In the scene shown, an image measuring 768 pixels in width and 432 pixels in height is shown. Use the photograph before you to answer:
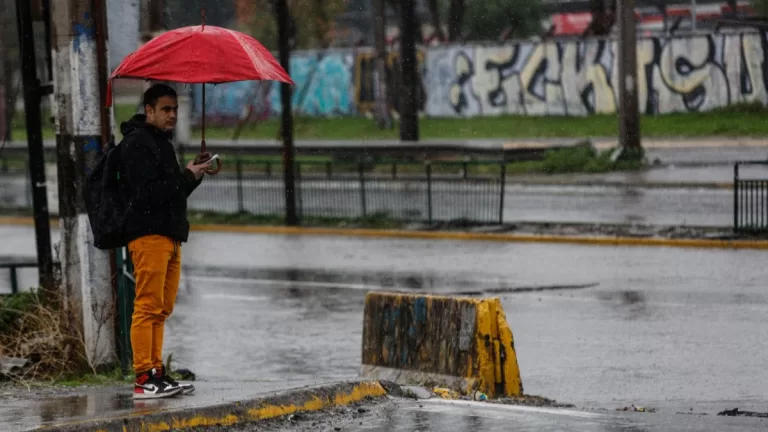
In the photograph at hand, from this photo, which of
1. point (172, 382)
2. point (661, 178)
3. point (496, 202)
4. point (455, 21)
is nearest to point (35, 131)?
point (172, 382)

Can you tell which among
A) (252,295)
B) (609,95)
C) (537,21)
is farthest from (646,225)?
(537,21)

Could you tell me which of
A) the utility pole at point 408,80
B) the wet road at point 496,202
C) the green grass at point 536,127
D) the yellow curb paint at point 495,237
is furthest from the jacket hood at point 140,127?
the green grass at point 536,127

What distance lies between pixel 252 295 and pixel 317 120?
120 feet

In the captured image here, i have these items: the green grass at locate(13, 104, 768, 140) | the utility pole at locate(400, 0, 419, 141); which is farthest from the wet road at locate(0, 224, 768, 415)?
the green grass at locate(13, 104, 768, 140)

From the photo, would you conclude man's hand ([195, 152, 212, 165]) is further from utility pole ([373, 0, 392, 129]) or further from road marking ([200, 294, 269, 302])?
utility pole ([373, 0, 392, 129])

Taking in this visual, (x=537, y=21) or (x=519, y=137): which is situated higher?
(x=537, y=21)

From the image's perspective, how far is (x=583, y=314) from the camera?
13.0 meters

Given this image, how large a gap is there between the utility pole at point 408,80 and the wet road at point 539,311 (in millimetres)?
17740

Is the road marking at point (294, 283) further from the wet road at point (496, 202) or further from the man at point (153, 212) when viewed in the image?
the man at point (153, 212)

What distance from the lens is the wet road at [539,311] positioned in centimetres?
1016

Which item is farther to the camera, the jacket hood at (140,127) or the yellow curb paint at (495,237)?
the yellow curb paint at (495,237)

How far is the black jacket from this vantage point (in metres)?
7.61

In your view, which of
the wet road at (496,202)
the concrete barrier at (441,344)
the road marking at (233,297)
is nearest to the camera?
the concrete barrier at (441,344)

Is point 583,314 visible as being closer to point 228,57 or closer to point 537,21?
point 228,57
